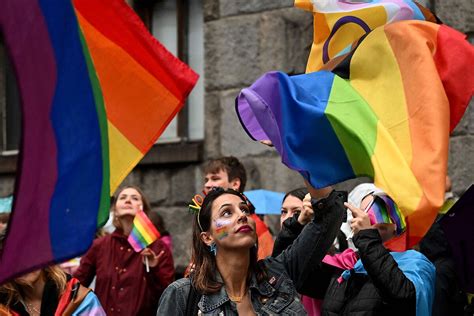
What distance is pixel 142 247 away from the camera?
26.8 feet

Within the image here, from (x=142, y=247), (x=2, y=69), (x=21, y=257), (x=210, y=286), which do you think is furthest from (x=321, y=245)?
Answer: (x=2, y=69)

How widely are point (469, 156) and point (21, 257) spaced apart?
5199mm

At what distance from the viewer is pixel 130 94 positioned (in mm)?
5371

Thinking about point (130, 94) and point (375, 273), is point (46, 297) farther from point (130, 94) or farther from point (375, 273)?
point (375, 273)

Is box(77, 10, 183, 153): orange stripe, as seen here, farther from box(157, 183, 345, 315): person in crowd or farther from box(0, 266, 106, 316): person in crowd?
box(0, 266, 106, 316): person in crowd

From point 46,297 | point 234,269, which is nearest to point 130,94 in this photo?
point 234,269

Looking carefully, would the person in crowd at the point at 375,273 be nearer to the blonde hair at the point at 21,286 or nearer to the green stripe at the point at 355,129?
the green stripe at the point at 355,129

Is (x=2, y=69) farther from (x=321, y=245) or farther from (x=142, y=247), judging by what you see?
(x=321, y=245)

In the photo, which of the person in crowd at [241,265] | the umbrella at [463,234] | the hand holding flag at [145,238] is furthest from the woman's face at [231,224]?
the hand holding flag at [145,238]

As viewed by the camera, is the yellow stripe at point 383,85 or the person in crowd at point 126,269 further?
the person in crowd at point 126,269

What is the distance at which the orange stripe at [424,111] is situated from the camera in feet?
17.0

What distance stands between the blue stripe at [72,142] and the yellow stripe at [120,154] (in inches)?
26.5

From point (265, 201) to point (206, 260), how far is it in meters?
3.41

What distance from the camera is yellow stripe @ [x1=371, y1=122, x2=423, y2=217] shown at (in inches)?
203
